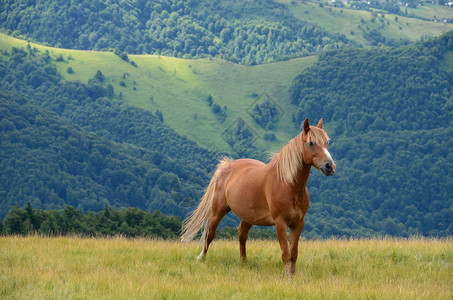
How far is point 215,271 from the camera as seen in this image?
8.30 metres

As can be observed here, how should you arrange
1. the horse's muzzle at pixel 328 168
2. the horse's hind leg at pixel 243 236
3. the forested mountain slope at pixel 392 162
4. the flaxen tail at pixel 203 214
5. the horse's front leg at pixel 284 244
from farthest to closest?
the forested mountain slope at pixel 392 162
the flaxen tail at pixel 203 214
the horse's hind leg at pixel 243 236
the horse's front leg at pixel 284 244
the horse's muzzle at pixel 328 168

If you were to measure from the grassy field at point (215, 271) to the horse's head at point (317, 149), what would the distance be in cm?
164

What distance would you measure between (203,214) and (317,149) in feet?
11.5

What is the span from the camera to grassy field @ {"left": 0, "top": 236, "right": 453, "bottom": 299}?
6480 millimetres

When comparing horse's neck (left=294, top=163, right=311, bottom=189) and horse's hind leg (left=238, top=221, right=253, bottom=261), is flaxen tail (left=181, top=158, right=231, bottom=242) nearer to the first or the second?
horse's hind leg (left=238, top=221, right=253, bottom=261)

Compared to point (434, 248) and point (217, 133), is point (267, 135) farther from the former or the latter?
point (434, 248)

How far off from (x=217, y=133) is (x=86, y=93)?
5469 centimetres

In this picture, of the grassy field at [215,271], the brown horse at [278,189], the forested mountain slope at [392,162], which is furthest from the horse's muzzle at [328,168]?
the forested mountain slope at [392,162]

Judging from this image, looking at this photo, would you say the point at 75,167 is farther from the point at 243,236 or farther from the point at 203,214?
the point at 243,236

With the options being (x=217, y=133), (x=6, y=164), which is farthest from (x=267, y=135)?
(x=6, y=164)

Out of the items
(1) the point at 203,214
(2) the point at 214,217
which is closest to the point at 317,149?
(2) the point at 214,217

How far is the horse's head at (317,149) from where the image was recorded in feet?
24.1

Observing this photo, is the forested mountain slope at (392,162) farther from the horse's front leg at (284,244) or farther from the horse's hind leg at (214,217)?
the horse's front leg at (284,244)

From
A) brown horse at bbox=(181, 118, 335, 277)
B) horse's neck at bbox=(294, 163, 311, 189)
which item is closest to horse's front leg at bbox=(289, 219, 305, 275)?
brown horse at bbox=(181, 118, 335, 277)
